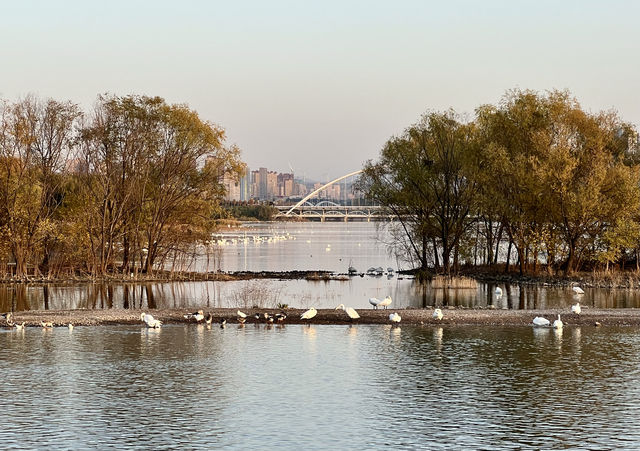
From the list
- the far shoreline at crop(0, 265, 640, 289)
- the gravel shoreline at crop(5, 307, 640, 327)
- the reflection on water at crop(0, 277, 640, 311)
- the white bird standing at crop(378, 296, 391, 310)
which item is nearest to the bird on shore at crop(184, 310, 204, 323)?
the gravel shoreline at crop(5, 307, 640, 327)

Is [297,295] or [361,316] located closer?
[361,316]

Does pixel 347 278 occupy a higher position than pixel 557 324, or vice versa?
pixel 347 278

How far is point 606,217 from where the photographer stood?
55781 mm

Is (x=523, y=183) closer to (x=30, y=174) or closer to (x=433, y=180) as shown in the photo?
(x=433, y=180)

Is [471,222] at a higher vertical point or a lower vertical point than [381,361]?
higher

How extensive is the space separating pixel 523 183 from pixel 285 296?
1971cm

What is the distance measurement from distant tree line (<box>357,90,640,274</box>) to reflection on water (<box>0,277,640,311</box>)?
6591 millimetres

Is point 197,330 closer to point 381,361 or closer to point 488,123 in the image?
Answer: point 381,361

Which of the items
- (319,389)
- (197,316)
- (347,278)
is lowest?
(319,389)

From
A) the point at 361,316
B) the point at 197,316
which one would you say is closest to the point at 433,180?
the point at 361,316

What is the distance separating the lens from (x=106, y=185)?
54.7 meters

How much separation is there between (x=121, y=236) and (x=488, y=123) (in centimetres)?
2557

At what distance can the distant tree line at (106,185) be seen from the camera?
179 ft

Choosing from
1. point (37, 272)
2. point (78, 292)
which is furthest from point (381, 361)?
point (37, 272)
